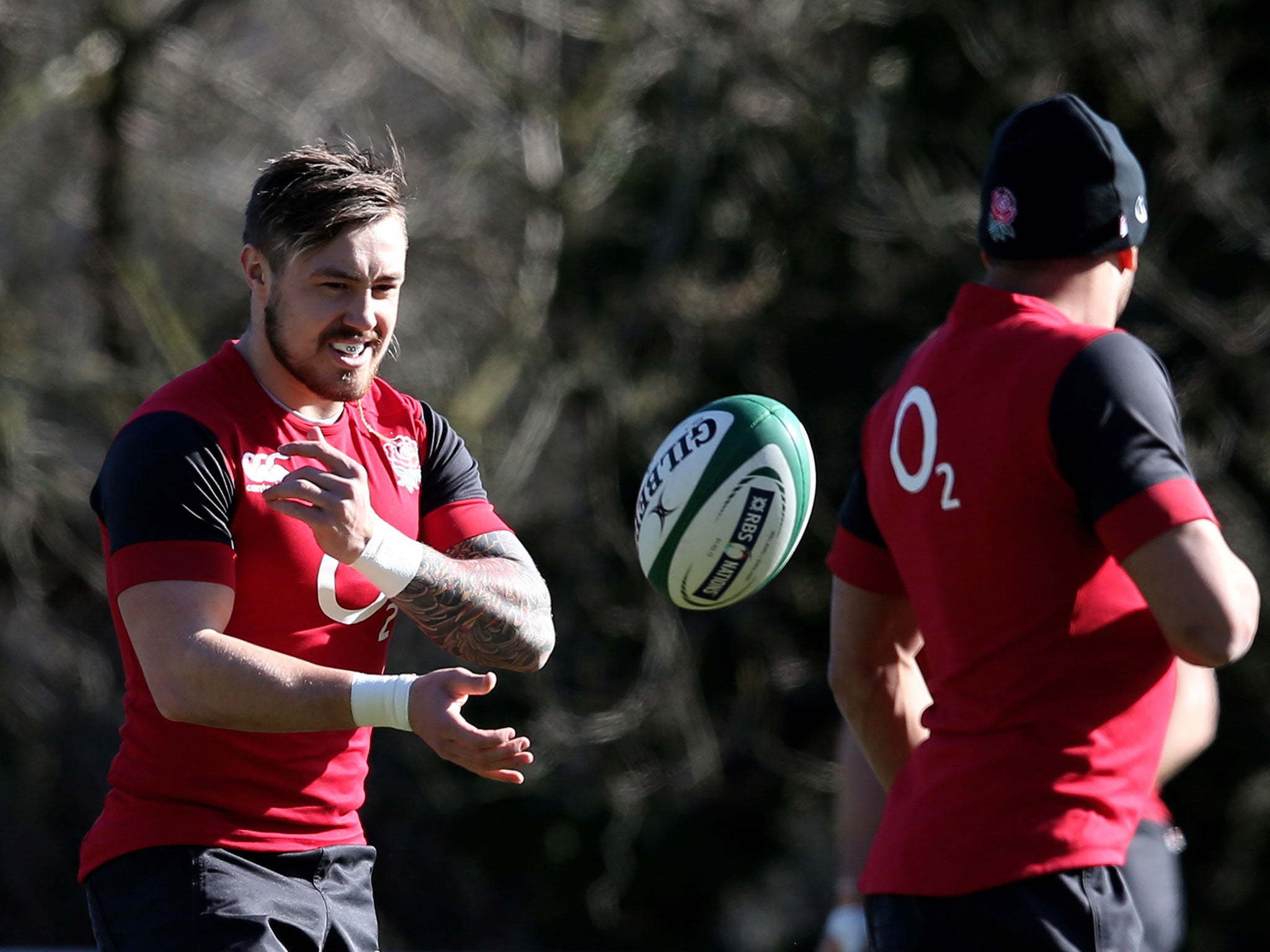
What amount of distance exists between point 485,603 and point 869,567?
75 cm

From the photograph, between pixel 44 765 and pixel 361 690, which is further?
pixel 44 765

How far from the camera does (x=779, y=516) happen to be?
11.6 feet

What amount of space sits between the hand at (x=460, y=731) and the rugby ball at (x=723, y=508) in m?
0.99

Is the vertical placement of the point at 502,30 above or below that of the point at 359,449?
above

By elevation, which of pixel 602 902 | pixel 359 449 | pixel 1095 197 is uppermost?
pixel 1095 197

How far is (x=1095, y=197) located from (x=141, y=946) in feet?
6.94

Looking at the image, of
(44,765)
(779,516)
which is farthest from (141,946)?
(44,765)

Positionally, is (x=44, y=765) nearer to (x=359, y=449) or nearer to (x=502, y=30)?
(x=502, y=30)

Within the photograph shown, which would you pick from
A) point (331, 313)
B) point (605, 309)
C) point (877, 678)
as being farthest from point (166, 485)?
point (605, 309)

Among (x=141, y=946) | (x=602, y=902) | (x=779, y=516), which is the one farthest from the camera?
(x=602, y=902)

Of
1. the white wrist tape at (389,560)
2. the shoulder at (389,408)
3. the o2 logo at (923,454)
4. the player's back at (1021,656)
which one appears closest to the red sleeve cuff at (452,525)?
the shoulder at (389,408)

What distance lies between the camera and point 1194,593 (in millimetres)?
2373

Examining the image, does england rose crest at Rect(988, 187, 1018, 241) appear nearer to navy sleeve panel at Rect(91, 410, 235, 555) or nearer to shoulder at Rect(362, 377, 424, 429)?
shoulder at Rect(362, 377, 424, 429)

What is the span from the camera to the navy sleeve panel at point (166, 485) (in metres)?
2.69
